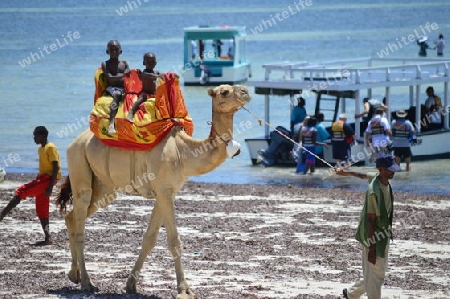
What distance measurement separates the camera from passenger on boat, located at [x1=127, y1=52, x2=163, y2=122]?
40.7 feet

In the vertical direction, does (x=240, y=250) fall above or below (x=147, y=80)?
below

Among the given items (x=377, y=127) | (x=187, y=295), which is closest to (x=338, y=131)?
(x=377, y=127)

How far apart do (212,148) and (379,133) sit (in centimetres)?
1416

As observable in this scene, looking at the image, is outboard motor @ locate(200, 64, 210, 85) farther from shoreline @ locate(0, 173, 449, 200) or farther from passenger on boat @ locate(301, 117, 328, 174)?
shoreline @ locate(0, 173, 449, 200)

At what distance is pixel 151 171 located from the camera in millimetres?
12141

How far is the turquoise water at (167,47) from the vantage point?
30594 millimetres

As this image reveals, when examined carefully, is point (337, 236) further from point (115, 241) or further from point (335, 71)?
point (335, 71)

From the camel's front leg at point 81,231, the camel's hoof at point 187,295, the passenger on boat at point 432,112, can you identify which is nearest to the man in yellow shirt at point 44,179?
the camel's front leg at point 81,231

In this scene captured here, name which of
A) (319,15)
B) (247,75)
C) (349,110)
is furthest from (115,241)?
(319,15)

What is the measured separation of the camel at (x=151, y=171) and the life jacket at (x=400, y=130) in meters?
14.1

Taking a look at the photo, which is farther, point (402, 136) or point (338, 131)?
point (402, 136)

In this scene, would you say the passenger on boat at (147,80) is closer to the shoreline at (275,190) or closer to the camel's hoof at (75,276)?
the camel's hoof at (75,276)

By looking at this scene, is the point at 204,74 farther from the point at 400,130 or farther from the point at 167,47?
the point at 167,47

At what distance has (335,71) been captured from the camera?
2722 centimetres
